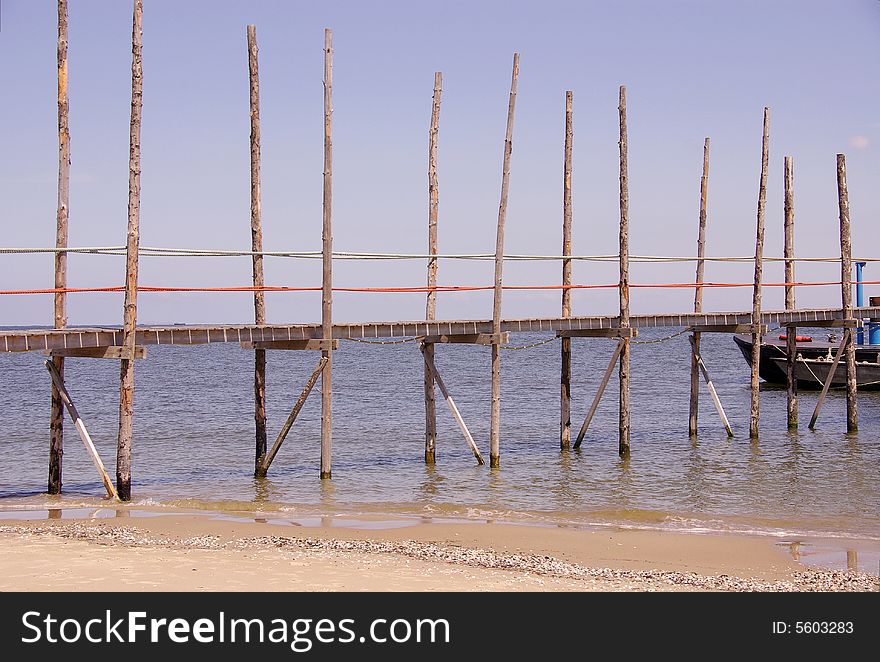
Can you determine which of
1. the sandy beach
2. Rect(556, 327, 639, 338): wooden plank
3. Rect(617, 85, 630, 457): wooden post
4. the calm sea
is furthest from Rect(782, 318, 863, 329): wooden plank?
the sandy beach

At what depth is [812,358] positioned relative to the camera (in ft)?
128

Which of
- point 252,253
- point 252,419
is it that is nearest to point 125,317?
point 252,253

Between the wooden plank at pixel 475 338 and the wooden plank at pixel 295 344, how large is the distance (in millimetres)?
2589

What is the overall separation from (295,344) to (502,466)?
16.6 feet

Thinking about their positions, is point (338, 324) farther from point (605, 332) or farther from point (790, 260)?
point (790, 260)

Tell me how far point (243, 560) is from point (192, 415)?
22537 mm

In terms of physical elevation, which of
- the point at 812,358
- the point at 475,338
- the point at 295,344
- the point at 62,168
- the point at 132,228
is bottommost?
the point at 812,358

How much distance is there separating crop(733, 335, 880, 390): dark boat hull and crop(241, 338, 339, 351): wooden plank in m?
24.3

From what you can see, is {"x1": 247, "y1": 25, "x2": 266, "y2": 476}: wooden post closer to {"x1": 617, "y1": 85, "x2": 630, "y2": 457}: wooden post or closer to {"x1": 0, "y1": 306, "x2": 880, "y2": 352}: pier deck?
{"x1": 0, "y1": 306, "x2": 880, "y2": 352}: pier deck

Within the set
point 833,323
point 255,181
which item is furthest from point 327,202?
point 833,323

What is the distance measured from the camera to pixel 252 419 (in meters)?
31.3

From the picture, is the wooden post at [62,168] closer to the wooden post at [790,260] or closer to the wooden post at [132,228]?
the wooden post at [132,228]
